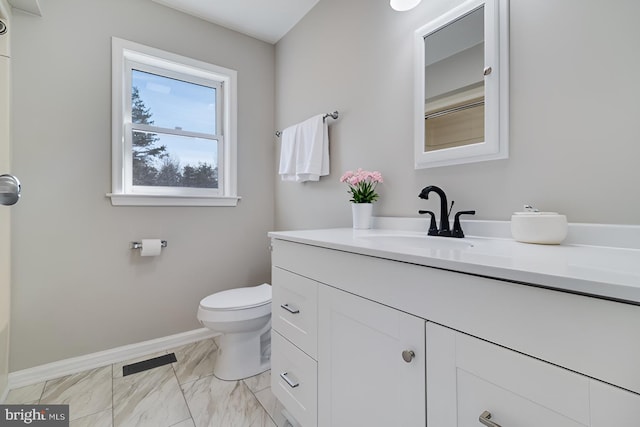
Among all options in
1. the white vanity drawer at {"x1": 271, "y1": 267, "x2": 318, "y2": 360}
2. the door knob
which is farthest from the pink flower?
the door knob

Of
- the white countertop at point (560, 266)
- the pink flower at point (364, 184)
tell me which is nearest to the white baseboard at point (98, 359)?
the pink flower at point (364, 184)

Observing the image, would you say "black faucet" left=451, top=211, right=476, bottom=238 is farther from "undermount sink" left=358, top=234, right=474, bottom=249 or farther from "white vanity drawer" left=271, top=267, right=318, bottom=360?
"white vanity drawer" left=271, top=267, right=318, bottom=360

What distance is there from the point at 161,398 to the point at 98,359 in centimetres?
64

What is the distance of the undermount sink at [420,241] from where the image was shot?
1019mm

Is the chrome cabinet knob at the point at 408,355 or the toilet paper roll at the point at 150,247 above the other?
the toilet paper roll at the point at 150,247

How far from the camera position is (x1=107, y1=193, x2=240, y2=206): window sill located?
1790mm

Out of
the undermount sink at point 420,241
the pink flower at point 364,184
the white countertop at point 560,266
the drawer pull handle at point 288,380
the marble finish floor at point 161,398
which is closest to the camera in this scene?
the white countertop at point 560,266

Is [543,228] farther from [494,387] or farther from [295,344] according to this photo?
[295,344]

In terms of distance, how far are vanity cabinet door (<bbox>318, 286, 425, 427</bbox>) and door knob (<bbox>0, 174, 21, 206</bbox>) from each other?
1.08 meters

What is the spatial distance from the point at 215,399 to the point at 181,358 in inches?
21.8

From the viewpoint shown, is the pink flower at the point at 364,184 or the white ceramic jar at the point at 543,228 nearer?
the white ceramic jar at the point at 543,228

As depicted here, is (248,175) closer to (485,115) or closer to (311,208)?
(311,208)

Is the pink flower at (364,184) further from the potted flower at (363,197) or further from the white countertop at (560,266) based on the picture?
the white countertop at (560,266)

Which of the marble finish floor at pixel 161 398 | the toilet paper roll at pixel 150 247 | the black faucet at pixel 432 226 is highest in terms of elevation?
the black faucet at pixel 432 226
